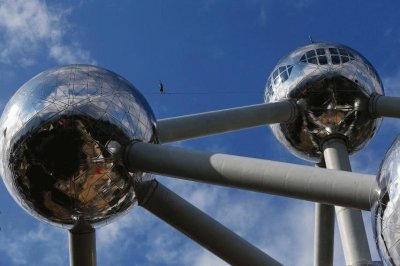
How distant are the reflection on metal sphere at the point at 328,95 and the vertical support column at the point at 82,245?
5017 millimetres

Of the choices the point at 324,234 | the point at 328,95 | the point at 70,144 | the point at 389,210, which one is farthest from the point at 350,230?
the point at 389,210

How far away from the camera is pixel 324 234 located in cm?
1273

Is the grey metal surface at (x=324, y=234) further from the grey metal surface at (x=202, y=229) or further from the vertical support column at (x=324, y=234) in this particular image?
the grey metal surface at (x=202, y=229)

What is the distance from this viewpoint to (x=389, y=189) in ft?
20.5

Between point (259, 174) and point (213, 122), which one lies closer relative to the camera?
point (259, 174)

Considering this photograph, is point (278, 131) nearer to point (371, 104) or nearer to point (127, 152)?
point (371, 104)

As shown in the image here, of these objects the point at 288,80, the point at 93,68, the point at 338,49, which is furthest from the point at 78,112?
the point at 338,49

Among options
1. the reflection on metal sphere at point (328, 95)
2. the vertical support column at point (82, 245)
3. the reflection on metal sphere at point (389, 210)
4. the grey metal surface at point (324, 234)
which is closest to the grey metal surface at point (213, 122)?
the reflection on metal sphere at point (328, 95)

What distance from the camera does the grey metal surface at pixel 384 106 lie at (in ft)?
38.0

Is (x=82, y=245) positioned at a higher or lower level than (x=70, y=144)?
lower

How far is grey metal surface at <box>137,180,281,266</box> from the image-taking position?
358 inches

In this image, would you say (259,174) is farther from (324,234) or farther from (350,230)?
(324,234)

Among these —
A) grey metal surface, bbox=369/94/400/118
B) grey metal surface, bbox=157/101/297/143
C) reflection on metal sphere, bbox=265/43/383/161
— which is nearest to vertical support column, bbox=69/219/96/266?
grey metal surface, bbox=157/101/297/143

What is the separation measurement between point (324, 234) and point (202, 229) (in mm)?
4210
